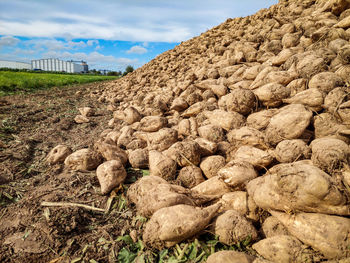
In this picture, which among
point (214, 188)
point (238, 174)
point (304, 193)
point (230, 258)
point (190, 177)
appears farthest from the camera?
point (190, 177)

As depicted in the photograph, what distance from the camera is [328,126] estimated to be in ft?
7.98

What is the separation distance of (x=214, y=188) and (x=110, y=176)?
1.32 metres

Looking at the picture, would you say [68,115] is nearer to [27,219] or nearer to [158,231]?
[27,219]

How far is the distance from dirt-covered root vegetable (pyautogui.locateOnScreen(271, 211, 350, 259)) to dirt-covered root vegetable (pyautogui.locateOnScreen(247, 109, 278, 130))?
140cm

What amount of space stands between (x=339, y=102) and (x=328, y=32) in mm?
1770

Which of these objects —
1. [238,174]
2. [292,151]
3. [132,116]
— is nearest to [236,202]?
[238,174]

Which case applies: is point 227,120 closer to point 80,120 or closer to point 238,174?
point 238,174

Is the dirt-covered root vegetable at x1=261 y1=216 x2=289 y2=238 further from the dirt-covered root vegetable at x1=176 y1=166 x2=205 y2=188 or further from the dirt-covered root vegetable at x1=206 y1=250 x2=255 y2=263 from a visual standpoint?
the dirt-covered root vegetable at x1=176 y1=166 x2=205 y2=188

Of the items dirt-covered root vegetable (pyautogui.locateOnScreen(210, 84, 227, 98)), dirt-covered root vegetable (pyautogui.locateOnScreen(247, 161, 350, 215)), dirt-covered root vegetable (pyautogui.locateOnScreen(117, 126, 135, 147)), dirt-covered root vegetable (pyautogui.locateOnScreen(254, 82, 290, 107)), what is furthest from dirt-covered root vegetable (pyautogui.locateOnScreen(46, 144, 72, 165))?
dirt-covered root vegetable (pyautogui.locateOnScreen(254, 82, 290, 107))

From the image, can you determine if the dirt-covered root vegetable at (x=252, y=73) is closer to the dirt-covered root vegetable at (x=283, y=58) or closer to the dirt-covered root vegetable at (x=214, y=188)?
the dirt-covered root vegetable at (x=283, y=58)

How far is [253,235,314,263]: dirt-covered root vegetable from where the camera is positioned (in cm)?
160

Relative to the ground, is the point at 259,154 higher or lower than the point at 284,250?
higher

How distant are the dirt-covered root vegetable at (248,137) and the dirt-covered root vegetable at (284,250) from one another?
1.20 m

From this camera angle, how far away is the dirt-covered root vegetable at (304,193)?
164 centimetres
